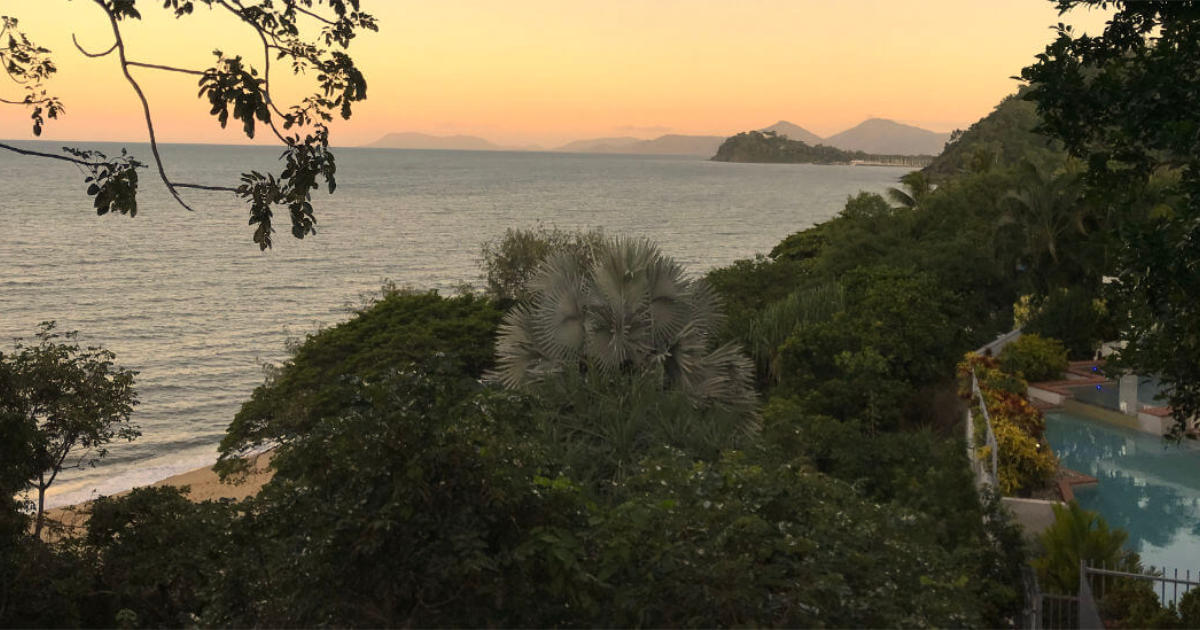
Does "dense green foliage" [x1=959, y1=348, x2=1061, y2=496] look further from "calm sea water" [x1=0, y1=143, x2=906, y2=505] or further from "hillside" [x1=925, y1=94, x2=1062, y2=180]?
"hillside" [x1=925, y1=94, x2=1062, y2=180]

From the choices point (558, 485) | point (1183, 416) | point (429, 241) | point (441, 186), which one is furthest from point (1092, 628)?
point (441, 186)

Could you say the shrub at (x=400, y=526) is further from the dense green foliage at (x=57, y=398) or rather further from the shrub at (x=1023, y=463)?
the shrub at (x=1023, y=463)

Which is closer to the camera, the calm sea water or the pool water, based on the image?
the pool water

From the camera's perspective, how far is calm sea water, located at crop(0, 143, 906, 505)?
121ft

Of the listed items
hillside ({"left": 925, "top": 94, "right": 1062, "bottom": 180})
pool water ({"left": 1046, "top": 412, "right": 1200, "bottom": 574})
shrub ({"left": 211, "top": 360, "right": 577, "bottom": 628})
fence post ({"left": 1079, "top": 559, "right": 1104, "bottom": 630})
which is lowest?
pool water ({"left": 1046, "top": 412, "right": 1200, "bottom": 574})

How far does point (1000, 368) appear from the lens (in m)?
20.6

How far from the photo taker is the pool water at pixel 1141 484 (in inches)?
507

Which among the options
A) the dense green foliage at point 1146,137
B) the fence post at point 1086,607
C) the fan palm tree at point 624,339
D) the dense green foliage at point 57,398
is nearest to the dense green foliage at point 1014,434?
the fence post at point 1086,607

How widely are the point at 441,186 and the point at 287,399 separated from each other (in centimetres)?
14934

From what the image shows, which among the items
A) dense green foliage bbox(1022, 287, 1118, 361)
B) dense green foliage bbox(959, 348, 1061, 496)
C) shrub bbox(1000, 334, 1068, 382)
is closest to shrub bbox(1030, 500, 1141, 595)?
dense green foliage bbox(959, 348, 1061, 496)

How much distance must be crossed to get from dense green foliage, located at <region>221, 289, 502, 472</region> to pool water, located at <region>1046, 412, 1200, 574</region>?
12.4m

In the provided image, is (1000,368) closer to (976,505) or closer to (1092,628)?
(976,505)

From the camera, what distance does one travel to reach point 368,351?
24.6 m

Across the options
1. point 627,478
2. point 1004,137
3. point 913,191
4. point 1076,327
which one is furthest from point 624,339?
point 1004,137
